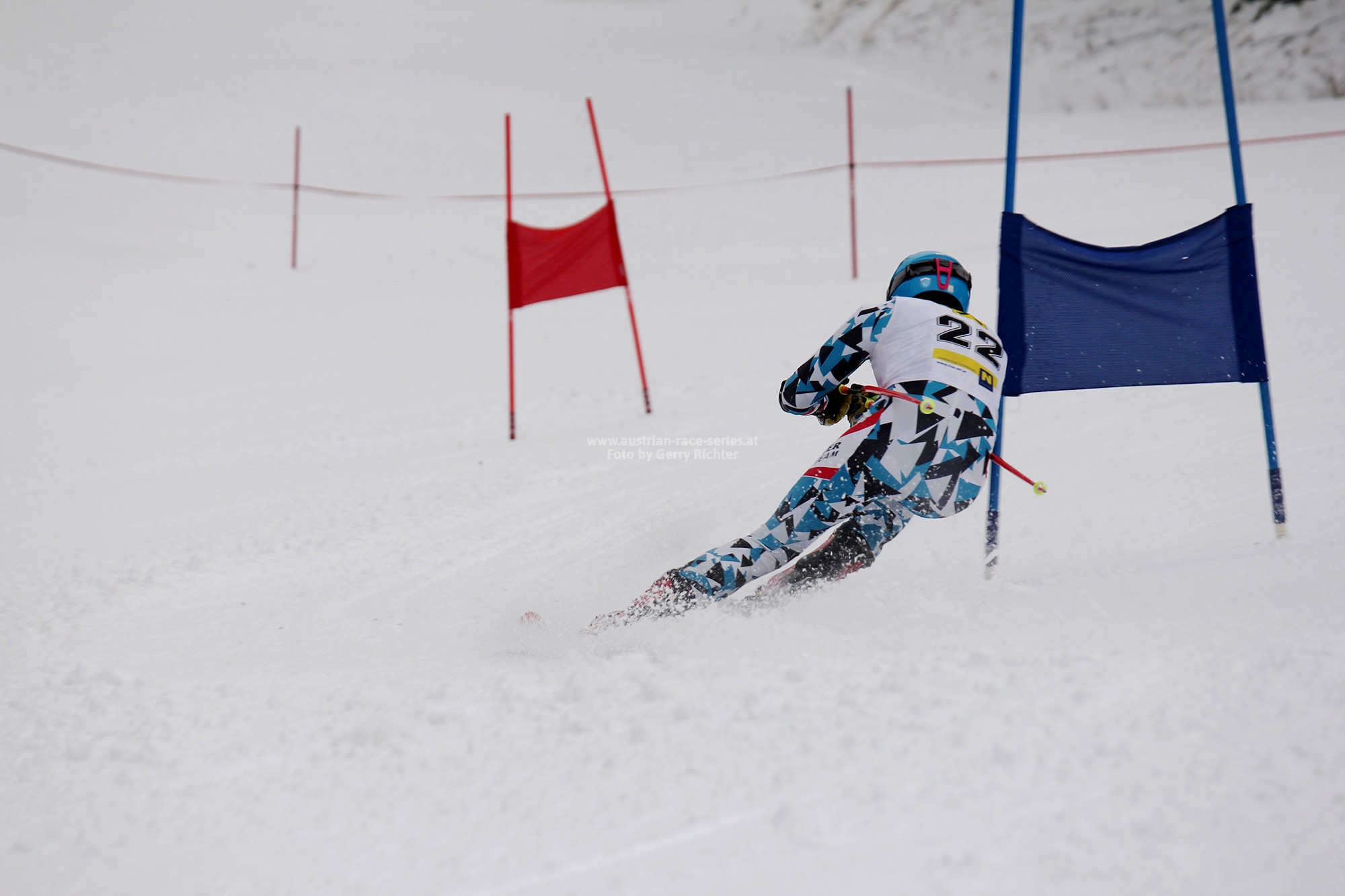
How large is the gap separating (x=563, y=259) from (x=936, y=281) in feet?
12.7

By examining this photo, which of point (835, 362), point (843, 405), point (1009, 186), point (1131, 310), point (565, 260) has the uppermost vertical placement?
point (565, 260)

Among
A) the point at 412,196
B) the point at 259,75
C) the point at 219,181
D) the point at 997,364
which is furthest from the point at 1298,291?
the point at 259,75

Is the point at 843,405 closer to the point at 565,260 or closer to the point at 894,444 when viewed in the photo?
the point at 894,444

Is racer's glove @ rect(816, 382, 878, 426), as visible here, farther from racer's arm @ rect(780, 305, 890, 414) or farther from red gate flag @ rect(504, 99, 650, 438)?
red gate flag @ rect(504, 99, 650, 438)

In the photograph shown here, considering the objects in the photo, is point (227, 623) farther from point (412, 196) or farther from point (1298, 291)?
point (412, 196)

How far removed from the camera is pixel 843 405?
341cm

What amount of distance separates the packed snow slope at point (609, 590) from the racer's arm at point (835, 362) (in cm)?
74

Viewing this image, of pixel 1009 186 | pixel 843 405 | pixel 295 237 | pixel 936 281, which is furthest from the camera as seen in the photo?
pixel 295 237

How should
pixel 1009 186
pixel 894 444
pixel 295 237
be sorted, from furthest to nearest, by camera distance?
1. pixel 295 237
2. pixel 1009 186
3. pixel 894 444

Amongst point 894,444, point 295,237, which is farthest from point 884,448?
point 295,237

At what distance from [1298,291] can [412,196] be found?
10.5 m

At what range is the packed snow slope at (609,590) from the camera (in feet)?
6.45

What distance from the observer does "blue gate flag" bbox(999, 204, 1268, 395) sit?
3.62m

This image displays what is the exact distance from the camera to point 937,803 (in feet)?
6.44
